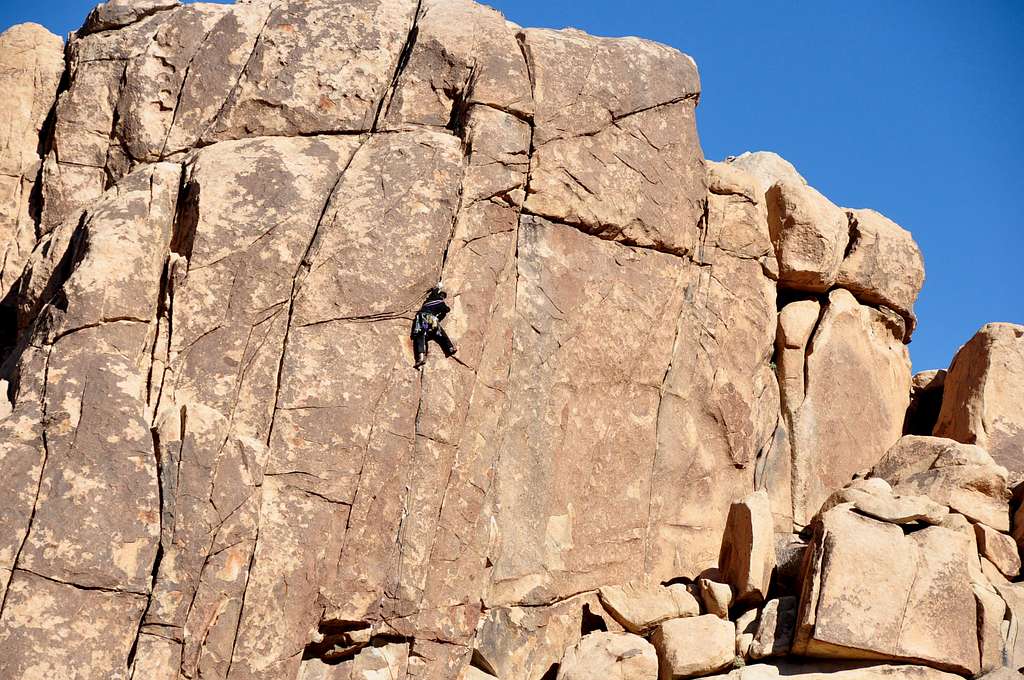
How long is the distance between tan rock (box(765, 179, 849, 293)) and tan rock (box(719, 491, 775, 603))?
5.30 m

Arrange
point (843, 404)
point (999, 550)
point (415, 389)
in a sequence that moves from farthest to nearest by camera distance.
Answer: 1. point (843, 404)
2. point (999, 550)
3. point (415, 389)

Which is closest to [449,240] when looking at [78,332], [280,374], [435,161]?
[435,161]

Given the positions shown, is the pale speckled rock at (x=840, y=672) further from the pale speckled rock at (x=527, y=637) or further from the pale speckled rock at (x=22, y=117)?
the pale speckled rock at (x=22, y=117)

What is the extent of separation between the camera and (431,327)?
1900 cm

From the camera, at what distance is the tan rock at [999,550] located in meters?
22.2

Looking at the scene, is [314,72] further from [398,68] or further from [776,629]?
[776,629]

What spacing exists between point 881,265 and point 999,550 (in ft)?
22.7

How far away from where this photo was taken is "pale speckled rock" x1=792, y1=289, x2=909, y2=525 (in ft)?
81.9

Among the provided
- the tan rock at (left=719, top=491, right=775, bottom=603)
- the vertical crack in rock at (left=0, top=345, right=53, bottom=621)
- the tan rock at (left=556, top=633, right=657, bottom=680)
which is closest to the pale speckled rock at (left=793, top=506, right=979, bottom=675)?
the tan rock at (left=719, top=491, right=775, bottom=603)

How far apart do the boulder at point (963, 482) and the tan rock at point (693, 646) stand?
5.16m

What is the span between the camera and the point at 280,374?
18156 millimetres

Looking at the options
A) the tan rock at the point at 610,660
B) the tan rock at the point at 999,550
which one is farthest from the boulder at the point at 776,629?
the tan rock at the point at 999,550

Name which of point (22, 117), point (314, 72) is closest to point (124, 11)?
point (22, 117)

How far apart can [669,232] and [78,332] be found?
1036 centimetres
